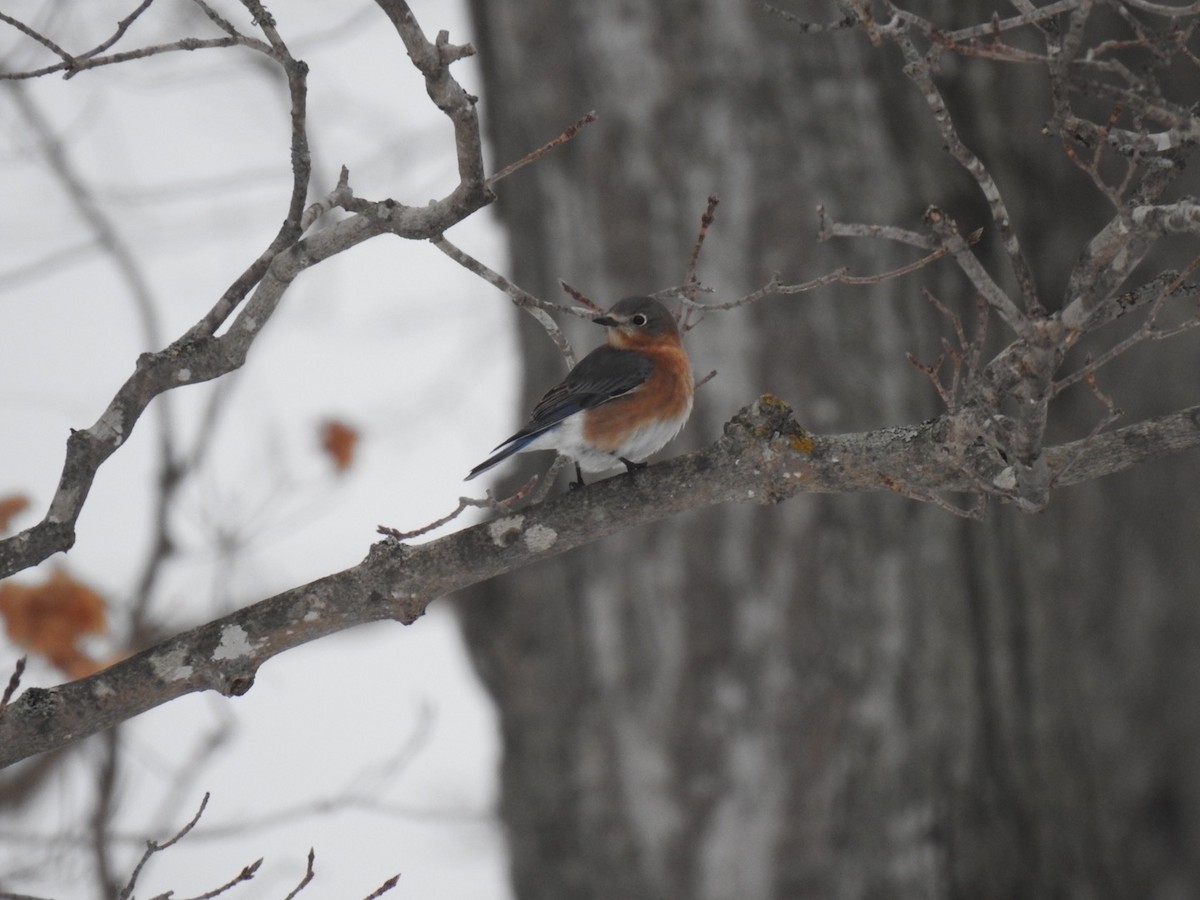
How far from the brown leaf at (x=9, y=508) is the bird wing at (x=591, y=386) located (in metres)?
1.58

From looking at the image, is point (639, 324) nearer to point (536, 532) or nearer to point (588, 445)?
point (588, 445)

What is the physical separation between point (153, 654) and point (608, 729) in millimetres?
3985

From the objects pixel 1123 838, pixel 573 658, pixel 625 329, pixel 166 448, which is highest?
pixel 166 448

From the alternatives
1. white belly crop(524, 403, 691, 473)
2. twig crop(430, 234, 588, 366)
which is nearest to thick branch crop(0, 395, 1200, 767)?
twig crop(430, 234, 588, 366)

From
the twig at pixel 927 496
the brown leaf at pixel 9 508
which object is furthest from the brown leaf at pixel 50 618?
the twig at pixel 927 496

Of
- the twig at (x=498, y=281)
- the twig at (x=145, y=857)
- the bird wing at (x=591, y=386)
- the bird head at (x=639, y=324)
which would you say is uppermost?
the bird head at (x=639, y=324)

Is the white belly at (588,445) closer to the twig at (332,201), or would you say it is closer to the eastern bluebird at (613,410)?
the eastern bluebird at (613,410)

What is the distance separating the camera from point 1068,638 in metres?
8.06

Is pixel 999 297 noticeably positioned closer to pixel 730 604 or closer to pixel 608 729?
pixel 730 604

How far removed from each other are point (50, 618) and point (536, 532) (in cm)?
228

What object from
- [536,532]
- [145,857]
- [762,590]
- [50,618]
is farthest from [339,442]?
[145,857]

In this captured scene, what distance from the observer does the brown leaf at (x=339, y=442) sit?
238 inches

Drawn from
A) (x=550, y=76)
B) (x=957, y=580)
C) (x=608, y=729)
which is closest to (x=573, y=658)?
(x=608, y=729)

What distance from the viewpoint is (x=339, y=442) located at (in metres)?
6.12
